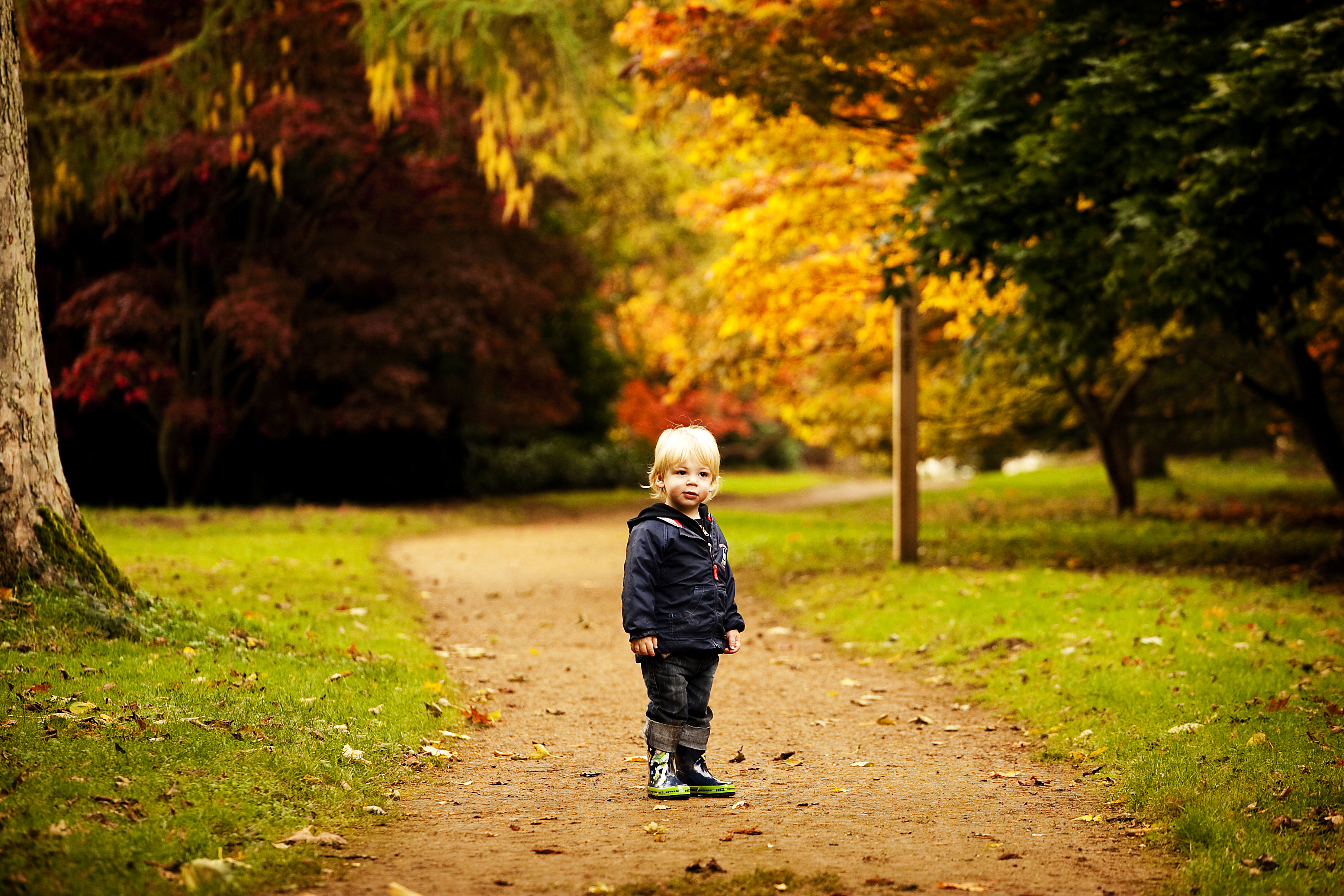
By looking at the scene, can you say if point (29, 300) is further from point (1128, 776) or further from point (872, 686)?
point (1128, 776)

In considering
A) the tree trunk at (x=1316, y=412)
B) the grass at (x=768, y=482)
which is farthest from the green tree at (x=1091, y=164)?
the grass at (x=768, y=482)

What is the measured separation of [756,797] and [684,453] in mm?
1527

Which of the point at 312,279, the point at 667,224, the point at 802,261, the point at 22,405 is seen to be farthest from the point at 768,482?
the point at 22,405

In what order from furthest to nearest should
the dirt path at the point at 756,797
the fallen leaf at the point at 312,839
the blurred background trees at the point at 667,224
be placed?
the blurred background trees at the point at 667,224
the fallen leaf at the point at 312,839
the dirt path at the point at 756,797

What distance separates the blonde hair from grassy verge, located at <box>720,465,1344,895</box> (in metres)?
2.08

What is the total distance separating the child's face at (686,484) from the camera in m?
4.87

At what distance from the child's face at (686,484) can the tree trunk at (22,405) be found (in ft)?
12.7

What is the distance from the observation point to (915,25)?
11016 millimetres

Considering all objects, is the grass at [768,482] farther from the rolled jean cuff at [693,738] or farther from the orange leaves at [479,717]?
the rolled jean cuff at [693,738]

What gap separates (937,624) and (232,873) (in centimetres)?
620

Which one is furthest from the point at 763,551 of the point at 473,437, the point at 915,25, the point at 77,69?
the point at 473,437

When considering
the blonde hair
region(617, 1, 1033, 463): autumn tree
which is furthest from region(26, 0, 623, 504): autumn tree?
the blonde hair

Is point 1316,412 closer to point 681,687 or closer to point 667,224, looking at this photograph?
point 681,687

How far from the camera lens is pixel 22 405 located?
6500 mm
